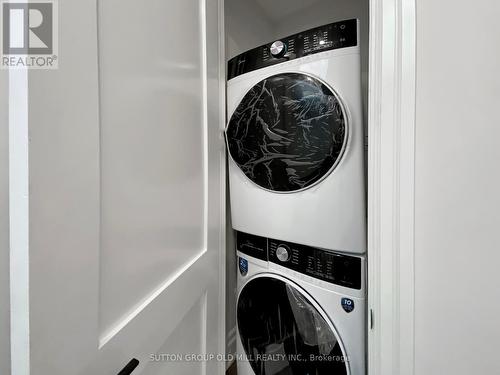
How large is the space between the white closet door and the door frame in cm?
66

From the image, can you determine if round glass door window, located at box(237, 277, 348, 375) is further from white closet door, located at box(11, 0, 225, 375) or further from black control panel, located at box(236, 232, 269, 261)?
white closet door, located at box(11, 0, 225, 375)

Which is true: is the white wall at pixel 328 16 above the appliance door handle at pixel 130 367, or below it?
above

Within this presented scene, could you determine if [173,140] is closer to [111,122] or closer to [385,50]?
[111,122]

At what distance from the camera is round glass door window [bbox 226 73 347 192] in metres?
0.88

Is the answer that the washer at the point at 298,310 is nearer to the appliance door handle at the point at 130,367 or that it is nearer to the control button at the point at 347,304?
the control button at the point at 347,304

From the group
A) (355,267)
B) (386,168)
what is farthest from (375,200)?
(355,267)

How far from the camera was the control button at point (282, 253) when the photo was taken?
104cm

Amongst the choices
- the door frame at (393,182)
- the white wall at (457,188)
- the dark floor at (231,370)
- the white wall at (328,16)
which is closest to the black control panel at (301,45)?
the door frame at (393,182)

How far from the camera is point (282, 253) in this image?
1.05 m

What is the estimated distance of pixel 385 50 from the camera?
640 millimetres

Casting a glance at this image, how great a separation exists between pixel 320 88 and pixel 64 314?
39.7 inches

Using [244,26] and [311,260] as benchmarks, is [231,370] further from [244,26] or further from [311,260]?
[244,26]

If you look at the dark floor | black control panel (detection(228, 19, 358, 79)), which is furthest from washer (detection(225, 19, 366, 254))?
the dark floor

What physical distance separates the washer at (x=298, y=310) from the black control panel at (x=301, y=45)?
0.85m
